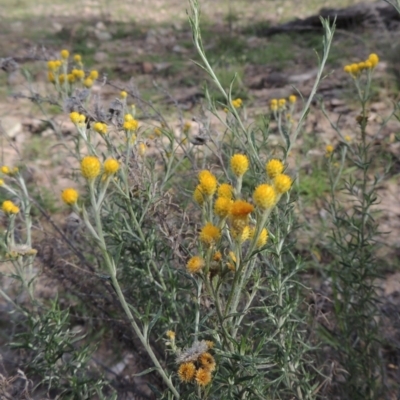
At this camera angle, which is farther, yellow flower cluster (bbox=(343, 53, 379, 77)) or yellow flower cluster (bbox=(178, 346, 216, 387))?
yellow flower cluster (bbox=(343, 53, 379, 77))

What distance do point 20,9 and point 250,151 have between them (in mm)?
10457

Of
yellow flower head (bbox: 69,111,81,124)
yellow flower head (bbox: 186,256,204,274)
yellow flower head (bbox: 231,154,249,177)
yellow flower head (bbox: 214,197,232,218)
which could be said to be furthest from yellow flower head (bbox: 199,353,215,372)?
yellow flower head (bbox: 69,111,81,124)

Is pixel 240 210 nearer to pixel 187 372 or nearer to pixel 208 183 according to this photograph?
pixel 208 183

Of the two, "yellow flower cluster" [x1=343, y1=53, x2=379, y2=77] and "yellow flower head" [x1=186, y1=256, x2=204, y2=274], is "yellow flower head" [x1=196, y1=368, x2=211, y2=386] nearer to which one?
"yellow flower head" [x1=186, y1=256, x2=204, y2=274]

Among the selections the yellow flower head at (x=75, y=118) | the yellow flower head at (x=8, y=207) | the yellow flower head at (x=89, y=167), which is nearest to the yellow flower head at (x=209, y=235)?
the yellow flower head at (x=89, y=167)

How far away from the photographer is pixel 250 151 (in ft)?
4.82

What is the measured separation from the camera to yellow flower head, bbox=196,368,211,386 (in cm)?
112

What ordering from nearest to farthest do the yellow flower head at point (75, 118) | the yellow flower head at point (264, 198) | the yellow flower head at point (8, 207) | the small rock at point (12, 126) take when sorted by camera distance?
the yellow flower head at point (264, 198)
the yellow flower head at point (75, 118)
the yellow flower head at point (8, 207)
the small rock at point (12, 126)

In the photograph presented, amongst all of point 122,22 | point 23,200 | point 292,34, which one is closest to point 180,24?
point 122,22

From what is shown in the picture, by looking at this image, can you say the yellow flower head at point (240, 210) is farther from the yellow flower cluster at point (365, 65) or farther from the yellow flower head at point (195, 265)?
the yellow flower cluster at point (365, 65)

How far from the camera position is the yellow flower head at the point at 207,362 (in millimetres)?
1130

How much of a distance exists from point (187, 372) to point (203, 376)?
37mm

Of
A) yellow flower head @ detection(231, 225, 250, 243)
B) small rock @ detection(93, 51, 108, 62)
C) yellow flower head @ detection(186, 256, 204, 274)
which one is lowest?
small rock @ detection(93, 51, 108, 62)

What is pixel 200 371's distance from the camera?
1124mm
